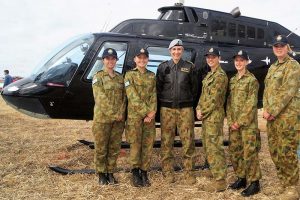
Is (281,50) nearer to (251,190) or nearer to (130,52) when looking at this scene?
(251,190)

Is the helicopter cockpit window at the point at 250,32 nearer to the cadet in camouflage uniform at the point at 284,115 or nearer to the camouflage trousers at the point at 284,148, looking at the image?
the cadet in camouflage uniform at the point at 284,115

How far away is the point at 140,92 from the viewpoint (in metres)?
4.89

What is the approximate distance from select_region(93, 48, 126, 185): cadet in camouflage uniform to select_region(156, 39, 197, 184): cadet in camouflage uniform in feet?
1.99

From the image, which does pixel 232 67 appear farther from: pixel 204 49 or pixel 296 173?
pixel 296 173

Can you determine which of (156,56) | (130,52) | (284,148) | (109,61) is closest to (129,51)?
(130,52)

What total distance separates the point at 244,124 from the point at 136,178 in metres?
1.73

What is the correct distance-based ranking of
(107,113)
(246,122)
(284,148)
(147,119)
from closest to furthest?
(284,148), (246,122), (107,113), (147,119)

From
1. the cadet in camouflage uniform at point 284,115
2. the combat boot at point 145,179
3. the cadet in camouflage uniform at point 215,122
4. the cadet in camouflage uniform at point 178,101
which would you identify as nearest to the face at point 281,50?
the cadet in camouflage uniform at point 284,115

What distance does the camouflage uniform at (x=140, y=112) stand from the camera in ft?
15.8

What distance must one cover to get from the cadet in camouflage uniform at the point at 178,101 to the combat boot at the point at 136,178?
46cm

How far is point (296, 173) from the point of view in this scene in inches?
174

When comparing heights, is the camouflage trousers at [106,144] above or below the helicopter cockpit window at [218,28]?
below

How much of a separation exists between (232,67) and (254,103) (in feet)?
5.63

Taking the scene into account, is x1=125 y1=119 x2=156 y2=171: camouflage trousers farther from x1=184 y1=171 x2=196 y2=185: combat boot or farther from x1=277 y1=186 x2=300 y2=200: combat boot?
x1=277 y1=186 x2=300 y2=200: combat boot
